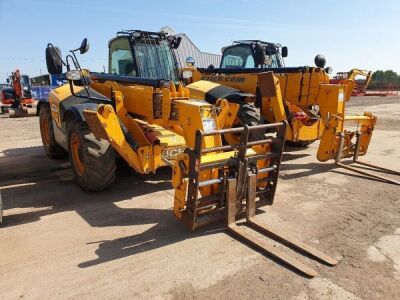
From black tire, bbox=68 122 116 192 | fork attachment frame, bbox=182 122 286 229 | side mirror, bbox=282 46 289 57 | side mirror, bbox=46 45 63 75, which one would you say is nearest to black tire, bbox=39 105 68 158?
black tire, bbox=68 122 116 192

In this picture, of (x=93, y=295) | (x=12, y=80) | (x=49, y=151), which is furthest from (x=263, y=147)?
(x=12, y=80)

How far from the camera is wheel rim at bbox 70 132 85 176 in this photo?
5.34 meters

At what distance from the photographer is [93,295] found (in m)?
2.84

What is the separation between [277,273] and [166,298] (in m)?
1.02

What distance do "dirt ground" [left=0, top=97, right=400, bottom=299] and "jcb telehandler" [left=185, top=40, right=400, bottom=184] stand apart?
94 cm

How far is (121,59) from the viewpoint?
20.0 feet

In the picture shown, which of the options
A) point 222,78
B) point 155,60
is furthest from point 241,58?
point 155,60

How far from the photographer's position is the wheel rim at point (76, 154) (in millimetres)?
5344

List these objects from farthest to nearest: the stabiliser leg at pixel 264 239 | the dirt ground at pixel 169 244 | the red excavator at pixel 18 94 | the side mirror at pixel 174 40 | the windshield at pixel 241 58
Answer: the red excavator at pixel 18 94 → the windshield at pixel 241 58 → the side mirror at pixel 174 40 → the stabiliser leg at pixel 264 239 → the dirt ground at pixel 169 244

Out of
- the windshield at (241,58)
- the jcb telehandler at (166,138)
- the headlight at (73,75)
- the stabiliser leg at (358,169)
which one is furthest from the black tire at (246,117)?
the headlight at (73,75)

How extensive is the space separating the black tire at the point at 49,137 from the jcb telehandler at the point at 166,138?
56 centimetres

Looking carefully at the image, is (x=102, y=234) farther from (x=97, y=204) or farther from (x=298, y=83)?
(x=298, y=83)

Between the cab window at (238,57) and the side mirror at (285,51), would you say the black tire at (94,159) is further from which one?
the side mirror at (285,51)

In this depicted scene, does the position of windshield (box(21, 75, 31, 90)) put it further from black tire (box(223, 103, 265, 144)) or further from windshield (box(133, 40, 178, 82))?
black tire (box(223, 103, 265, 144))
